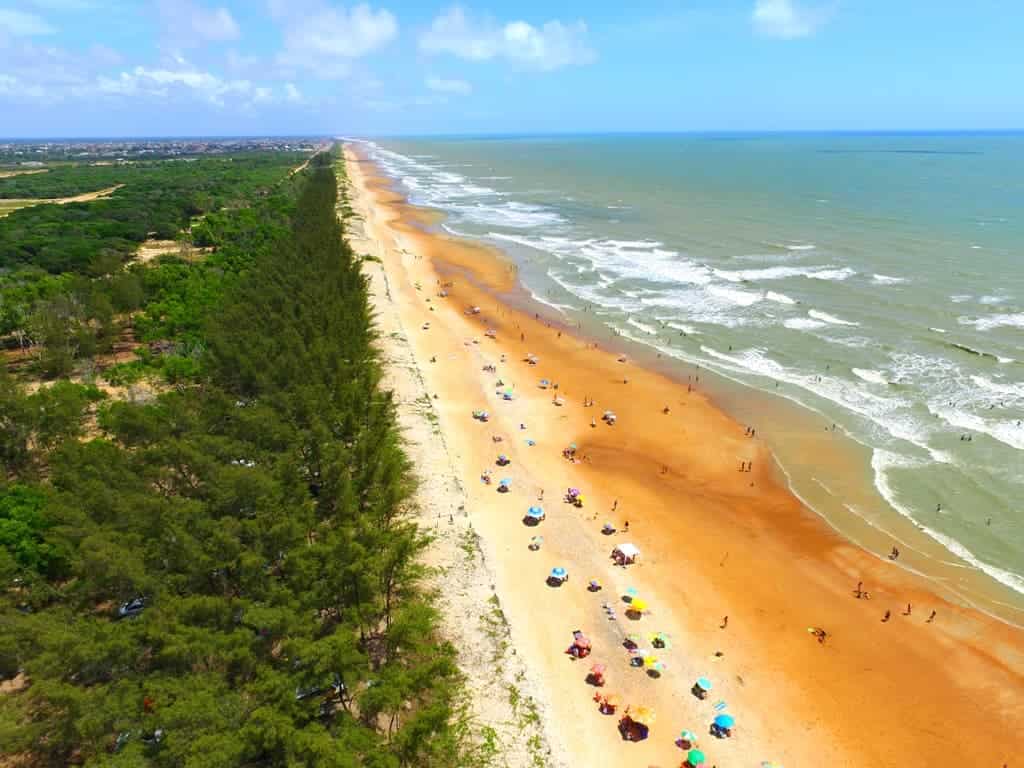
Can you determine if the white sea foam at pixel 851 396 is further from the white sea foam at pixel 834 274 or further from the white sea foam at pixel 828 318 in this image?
the white sea foam at pixel 834 274

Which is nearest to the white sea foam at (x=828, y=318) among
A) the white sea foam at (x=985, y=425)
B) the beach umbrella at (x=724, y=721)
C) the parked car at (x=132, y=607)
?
the white sea foam at (x=985, y=425)

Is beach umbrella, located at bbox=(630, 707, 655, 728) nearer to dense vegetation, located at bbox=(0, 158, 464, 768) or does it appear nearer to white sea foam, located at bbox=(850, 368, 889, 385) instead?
dense vegetation, located at bbox=(0, 158, 464, 768)

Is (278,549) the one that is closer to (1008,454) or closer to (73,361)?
(73,361)

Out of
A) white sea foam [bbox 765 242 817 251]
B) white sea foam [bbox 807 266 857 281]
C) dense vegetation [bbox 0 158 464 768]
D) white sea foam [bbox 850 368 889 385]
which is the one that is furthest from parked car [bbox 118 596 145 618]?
white sea foam [bbox 765 242 817 251]

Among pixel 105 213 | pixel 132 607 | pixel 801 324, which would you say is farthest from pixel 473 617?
pixel 105 213

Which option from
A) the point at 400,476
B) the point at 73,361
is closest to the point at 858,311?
the point at 400,476

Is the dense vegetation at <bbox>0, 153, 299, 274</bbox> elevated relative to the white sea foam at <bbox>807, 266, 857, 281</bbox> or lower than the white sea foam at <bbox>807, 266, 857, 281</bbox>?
elevated
